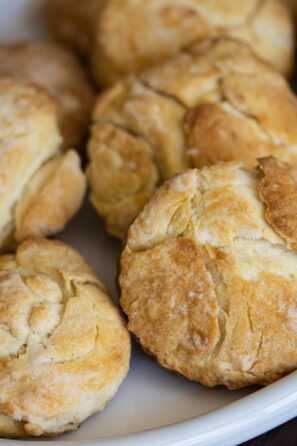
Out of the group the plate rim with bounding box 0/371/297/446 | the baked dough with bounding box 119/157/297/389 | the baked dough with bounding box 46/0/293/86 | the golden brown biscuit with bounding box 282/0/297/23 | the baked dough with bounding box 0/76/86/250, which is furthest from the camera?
the golden brown biscuit with bounding box 282/0/297/23

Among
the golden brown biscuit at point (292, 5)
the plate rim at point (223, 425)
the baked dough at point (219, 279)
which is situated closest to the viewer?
the plate rim at point (223, 425)

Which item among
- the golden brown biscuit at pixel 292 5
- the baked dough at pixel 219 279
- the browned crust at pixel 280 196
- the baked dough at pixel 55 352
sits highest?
the golden brown biscuit at pixel 292 5

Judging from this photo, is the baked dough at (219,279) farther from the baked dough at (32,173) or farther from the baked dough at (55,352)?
the baked dough at (32,173)

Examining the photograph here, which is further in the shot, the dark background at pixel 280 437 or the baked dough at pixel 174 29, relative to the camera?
the baked dough at pixel 174 29

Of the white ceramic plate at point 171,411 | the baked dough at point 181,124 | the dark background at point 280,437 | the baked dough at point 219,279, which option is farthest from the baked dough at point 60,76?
the dark background at point 280,437

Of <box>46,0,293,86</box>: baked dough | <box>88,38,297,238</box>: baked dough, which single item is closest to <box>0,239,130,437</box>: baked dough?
<box>88,38,297,238</box>: baked dough

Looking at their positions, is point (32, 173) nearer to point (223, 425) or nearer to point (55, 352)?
point (55, 352)

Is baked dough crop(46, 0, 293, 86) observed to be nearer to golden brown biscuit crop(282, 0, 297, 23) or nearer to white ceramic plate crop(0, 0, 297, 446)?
golden brown biscuit crop(282, 0, 297, 23)

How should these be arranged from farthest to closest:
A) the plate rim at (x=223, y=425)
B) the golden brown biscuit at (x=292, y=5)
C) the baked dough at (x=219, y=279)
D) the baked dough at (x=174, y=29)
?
1. the golden brown biscuit at (x=292, y=5)
2. the baked dough at (x=174, y=29)
3. the baked dough at (x=219, y=279)
4. the plate rim at (x=223, y=425)
